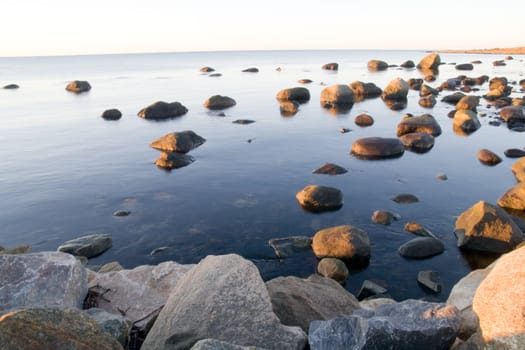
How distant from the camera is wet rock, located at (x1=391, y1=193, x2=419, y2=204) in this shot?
2119 centimetres

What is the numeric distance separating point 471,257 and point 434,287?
317 centimetres

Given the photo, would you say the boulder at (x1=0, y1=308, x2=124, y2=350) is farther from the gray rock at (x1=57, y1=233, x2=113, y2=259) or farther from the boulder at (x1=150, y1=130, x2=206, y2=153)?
the boulder at (x1=150, y1=130, x2=206, y2=153)

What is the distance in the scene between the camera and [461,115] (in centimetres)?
3959

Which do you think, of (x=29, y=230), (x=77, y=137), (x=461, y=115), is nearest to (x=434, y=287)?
(x=29, y=230)

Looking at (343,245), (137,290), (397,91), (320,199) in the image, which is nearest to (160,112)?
(320,199)

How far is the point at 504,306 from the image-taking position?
18.5ft

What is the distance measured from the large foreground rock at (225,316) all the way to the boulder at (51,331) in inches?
56.8

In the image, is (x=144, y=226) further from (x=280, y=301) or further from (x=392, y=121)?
(x=392, y=121)

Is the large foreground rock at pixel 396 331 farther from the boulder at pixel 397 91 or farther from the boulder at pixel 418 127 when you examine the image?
the boulder at pixel 397 91

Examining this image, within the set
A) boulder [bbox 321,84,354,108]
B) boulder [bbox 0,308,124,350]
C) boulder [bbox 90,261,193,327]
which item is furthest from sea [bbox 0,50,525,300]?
boulder [bbox 321,84,354,108]

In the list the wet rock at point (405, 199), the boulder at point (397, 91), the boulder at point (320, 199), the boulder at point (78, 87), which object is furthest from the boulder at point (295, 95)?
the boulder at point (78, 87)

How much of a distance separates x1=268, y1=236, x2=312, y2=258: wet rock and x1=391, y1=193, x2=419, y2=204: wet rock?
270 inches

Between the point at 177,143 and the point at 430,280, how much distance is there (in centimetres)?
2263

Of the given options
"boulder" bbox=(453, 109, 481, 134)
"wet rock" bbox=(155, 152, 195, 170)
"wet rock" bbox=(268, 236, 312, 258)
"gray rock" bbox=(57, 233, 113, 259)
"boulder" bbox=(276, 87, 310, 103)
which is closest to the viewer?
"wet rock" bbox=(268, 236, 312, 258)
